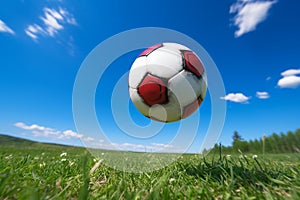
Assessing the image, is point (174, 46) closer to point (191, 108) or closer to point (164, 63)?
point (164, 63)

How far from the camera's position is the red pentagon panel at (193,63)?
308 cm

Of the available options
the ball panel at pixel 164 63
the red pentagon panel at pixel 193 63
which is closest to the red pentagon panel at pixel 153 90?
the ball panel at pixel 164 63

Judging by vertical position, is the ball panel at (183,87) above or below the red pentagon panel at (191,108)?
above

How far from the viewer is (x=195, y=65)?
3.15m

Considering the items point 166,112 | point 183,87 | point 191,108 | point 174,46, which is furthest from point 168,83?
point 174,46

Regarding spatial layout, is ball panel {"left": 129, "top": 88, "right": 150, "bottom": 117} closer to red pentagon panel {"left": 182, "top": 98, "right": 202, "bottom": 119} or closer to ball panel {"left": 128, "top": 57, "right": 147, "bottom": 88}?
ball panel {"left": 128, "top": 57, "right": 147, "bottom": 88}

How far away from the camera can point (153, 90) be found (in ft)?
9.98

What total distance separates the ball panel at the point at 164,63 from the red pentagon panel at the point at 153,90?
4.4 inches

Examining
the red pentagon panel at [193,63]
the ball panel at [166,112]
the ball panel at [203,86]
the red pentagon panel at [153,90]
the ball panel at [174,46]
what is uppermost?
the ball panel at [174,46]

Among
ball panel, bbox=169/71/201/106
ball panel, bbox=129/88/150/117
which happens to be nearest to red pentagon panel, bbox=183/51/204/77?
ball panel, bbox=169/71/201/106

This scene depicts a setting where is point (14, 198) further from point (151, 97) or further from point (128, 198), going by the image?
point (151, 97)

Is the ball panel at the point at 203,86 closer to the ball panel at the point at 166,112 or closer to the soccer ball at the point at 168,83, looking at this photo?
the soccer ball at the point at 168,83

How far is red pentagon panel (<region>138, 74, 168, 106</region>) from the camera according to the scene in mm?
3012

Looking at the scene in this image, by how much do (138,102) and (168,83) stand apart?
0.62 metres
